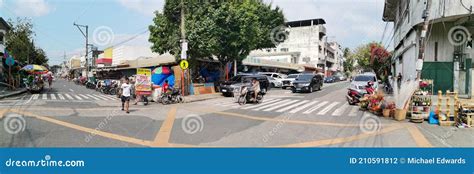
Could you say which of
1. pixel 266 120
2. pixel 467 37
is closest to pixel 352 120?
pixel 266 120

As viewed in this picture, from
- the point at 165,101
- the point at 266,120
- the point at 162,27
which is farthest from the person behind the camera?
the point at 162,27

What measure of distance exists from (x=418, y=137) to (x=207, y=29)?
1380 cm

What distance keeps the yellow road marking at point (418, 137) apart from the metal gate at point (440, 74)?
374 inches

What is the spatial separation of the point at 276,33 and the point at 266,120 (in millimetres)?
21438

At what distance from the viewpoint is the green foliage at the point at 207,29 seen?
1827 cm

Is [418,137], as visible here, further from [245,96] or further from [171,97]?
[171,97]

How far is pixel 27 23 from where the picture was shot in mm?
31359

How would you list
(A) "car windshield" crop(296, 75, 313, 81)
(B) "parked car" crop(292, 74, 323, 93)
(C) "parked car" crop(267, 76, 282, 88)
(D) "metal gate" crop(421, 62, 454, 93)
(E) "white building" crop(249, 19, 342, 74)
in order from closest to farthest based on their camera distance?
(D) "metal gate" crop(421, 62, 454, 93) < (B) "parked car" crop(292, 74, 323, 93) < (A) "car windshield" crop(296, 75, 313, 81) < (C) "parked car" crop(267, 76, 282, 88) < (E) "white building" crop(249, 19, 342, 74)

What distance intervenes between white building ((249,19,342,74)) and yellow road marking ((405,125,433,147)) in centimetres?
4253

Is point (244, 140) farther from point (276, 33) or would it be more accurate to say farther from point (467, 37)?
point (276, 33)

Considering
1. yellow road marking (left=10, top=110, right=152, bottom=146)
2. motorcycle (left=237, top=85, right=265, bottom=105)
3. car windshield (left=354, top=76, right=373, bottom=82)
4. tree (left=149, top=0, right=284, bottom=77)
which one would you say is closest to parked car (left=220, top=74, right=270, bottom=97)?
tree (left=149, top=0, right=284, bottom=77)

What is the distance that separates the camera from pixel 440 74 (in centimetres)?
1583

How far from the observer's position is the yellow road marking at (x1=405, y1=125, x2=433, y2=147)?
21.4 ft

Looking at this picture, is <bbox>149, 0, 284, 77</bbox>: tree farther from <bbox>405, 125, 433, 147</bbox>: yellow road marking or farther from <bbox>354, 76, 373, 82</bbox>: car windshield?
<bbox>405, 125, 433, 147</bbox>: yellow road marking
